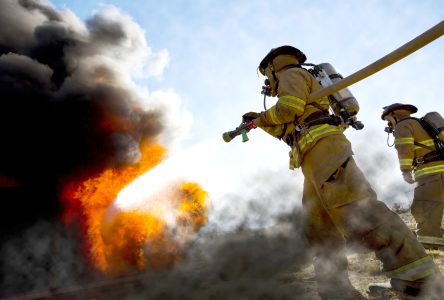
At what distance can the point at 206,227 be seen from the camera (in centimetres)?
1281

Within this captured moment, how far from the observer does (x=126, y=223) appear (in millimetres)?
10484

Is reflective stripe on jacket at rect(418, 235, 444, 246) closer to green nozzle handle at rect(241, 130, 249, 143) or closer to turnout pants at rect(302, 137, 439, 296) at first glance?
turnout pants at rect(302, 137, 439, 296)

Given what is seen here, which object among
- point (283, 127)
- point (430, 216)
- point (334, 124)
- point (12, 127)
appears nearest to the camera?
point (334, 124)

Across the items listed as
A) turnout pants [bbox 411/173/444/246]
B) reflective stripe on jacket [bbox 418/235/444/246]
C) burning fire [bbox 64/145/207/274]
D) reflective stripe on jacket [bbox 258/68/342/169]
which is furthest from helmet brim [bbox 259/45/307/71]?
burning fire [bbox 64/145/207/274]

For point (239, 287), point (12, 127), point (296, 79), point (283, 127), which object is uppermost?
point (12, 127)

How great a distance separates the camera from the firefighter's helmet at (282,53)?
3457 mm

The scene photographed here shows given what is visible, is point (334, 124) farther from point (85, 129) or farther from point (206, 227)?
point (85, 129)

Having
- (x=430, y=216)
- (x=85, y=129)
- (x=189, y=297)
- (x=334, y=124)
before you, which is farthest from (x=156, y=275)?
(x=85, y=129)

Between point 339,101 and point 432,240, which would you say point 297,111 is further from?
point 432,240

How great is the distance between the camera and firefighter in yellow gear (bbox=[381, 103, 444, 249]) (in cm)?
485

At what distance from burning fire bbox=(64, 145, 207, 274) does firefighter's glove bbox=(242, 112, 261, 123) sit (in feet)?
17.7

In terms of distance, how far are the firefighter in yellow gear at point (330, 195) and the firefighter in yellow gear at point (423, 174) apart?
109 inches

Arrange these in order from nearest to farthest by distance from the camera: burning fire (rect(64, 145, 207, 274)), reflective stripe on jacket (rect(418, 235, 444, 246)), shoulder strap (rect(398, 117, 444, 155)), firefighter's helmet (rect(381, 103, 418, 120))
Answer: reflective stripe on jacket (rect(418, 235, 444, 246)), shoulder strap (rect(398, 117, 444, 155)), firefighter's helmet (rect(381, 103, 418, 120)), burning fire (rect(64, 145, 207, 274))

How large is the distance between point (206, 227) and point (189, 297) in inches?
370
